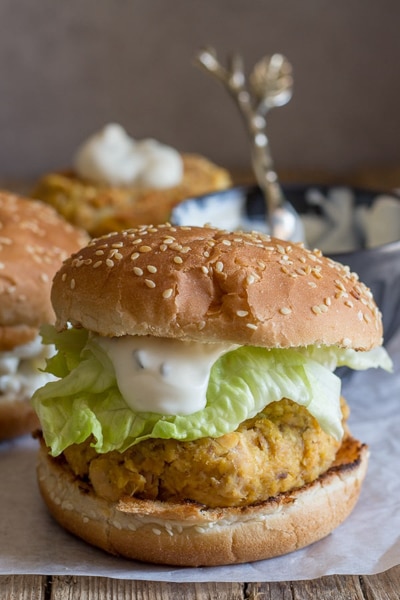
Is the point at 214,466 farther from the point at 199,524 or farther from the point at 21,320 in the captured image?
the point at 21,320

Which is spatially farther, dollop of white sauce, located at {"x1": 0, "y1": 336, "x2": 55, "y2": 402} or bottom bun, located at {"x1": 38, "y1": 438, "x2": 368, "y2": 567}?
dollop of white sauce, located at {"x1": 0, "y1": 336, "x2": 55, "y2": 402}

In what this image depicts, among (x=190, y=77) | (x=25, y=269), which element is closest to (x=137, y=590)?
(x=25, y=269)

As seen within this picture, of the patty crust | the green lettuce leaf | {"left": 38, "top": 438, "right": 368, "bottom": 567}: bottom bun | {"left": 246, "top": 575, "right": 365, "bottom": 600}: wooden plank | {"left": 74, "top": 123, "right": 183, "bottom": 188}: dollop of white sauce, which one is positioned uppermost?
the green lettuce leaf

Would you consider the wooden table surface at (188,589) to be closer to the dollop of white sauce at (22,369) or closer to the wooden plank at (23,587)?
the wooden plank at (23,587)

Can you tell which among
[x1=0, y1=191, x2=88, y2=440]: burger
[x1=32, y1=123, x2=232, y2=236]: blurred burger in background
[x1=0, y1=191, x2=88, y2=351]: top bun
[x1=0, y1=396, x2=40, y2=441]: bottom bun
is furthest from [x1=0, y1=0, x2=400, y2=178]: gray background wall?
[x1=0, y1=396, x2=40, y2=441]: bottom bun

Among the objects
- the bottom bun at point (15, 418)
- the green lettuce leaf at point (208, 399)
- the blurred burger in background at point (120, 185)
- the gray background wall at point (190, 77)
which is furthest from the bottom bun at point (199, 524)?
the gray background wall at point (190, 77)

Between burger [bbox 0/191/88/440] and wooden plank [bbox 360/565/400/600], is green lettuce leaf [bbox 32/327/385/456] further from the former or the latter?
burger [bbox 0/191/88/440]
